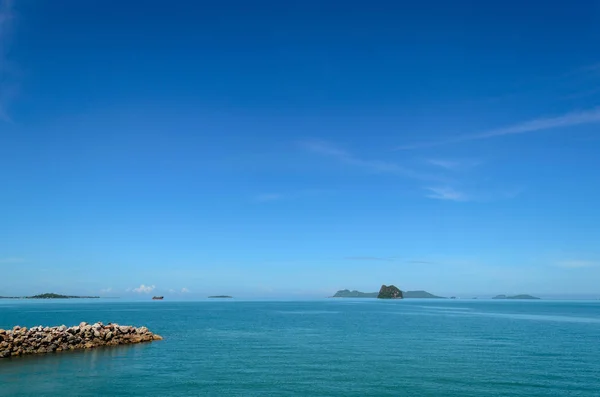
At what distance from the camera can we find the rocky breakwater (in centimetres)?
4881

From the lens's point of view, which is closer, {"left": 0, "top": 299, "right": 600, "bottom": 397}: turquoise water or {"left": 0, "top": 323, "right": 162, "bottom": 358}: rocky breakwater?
{"left": 0, "top": 299, "right": 600, "bottom": 397}: turquoise water

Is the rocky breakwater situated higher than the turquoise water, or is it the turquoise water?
the rocky breakwater

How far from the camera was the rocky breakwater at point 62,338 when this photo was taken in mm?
48812

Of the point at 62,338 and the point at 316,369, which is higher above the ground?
the point at 62,338

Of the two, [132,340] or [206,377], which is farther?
[132,340]

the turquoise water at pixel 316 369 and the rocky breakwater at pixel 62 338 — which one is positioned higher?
the rocky breakwater at pixel 62 338

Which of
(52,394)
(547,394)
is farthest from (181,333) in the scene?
(547,394)

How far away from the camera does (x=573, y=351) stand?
54.0 meters

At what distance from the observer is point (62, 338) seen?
177 ft

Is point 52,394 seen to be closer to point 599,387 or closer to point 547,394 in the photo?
point 547,394

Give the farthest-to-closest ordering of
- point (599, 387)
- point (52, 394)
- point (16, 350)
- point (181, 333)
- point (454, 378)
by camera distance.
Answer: point (181, 333) → point (16, 350) → point (454, 378) → point (599, 387) → point (52, 394)

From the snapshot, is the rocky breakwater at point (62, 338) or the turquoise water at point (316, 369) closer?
the turquoise water at point (316, 369)

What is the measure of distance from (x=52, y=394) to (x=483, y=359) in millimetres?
43737

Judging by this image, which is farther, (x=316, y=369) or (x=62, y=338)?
(x=62, y=338)
